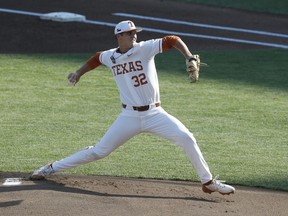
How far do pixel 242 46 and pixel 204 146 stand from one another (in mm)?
6234

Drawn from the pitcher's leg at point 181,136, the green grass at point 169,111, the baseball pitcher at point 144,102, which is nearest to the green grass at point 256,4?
the green grass at point 169,111

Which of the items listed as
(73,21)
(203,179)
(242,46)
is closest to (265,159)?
(203,179)

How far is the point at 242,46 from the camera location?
16109 millimetres

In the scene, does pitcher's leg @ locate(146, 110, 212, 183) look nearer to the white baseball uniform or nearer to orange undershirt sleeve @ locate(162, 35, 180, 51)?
the white baseball uniform

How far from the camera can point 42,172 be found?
333 inches

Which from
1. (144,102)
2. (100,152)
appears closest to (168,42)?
(144,102)

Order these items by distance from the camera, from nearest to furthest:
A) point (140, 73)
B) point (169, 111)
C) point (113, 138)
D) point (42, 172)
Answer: point (140, 73) < point (113, 138) < point (42, 172) < point (169, 111)

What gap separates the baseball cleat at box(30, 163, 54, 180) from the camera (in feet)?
27.7

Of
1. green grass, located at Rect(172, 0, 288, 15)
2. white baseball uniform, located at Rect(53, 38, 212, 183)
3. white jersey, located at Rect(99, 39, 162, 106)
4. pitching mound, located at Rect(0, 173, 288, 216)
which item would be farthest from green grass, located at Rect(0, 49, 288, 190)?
green grass, located at Rect(172, 0, 288, 15)

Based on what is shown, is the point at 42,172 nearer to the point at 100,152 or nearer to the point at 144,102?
the point at 100,152

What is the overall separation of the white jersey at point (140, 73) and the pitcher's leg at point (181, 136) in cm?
20

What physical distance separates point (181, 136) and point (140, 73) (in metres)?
0.72

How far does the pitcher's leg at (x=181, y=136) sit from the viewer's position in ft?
25.6

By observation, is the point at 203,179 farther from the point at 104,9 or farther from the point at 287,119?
the point at 104,9
